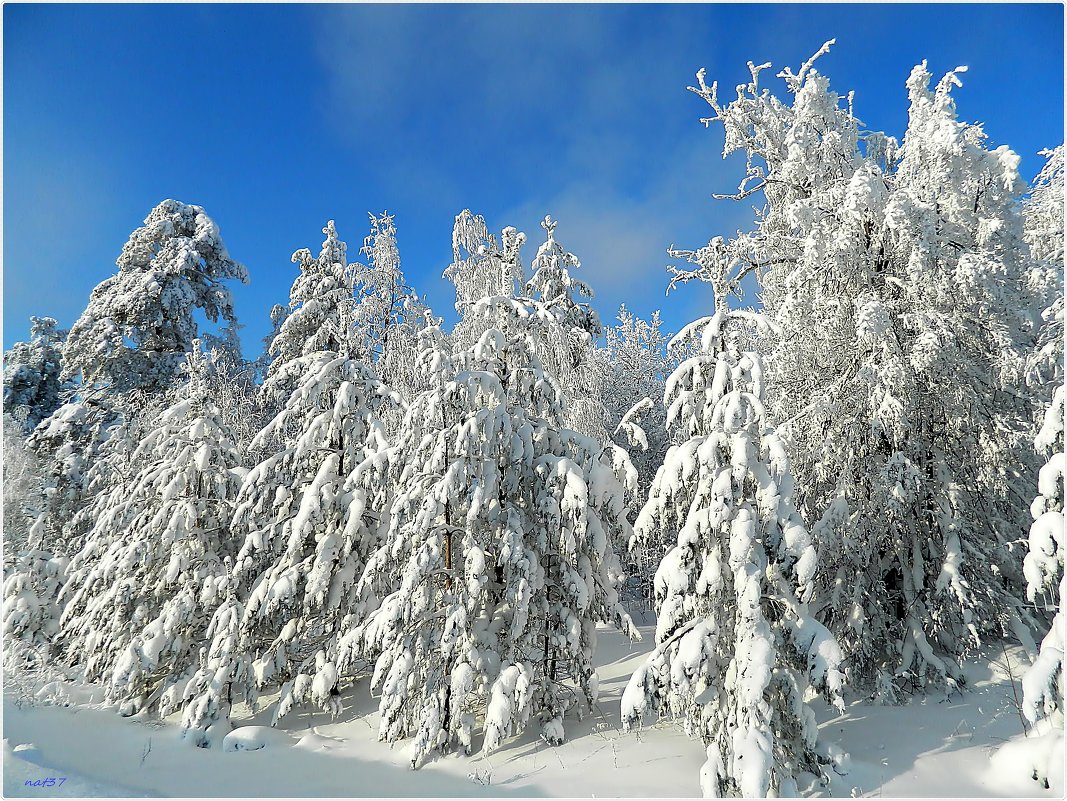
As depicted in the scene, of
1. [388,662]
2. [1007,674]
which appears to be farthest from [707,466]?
[1007,674]

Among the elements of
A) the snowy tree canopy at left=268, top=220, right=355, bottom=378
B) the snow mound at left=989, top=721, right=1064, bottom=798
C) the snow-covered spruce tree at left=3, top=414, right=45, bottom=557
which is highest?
the snowy tree canopy at left=268, top=220, right=355, bottom=378

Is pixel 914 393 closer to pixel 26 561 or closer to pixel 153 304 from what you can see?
pixel 26 561

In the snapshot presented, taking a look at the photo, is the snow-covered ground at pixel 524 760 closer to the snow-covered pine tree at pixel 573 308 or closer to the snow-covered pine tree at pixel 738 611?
the snow-covered pine tree at pixel 738 611

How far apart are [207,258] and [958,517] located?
23823 mm

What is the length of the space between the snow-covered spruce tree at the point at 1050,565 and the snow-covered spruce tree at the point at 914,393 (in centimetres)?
257

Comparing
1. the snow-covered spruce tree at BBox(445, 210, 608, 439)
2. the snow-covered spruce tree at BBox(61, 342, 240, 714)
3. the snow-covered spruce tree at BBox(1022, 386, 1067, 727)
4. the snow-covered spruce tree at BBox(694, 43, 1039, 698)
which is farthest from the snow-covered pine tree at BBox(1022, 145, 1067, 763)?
the snow-covered spruce tree at BBox(61, 342, 240, 714)

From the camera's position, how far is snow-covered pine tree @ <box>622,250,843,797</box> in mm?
7070

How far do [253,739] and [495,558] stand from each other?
5674 mm

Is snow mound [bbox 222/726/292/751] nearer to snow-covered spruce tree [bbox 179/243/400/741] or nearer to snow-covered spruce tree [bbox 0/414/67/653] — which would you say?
snow-covered spruce tree [bbox 179/243/400/741]

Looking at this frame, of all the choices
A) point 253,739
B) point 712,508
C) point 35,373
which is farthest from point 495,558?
point 35,373

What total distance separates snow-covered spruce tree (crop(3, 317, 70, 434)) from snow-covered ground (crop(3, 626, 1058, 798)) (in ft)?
70.2

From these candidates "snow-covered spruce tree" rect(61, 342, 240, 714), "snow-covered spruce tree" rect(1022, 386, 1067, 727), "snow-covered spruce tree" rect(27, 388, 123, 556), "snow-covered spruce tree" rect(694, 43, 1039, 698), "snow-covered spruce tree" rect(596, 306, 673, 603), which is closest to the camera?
→ "snow-covered spruce tree" rect(1022, 386, 1067, 727)

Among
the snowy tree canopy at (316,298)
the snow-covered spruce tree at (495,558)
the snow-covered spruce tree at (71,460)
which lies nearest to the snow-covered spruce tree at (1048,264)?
the snow-covered spruce tree at (495,558)

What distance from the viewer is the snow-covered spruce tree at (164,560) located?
1171cm
